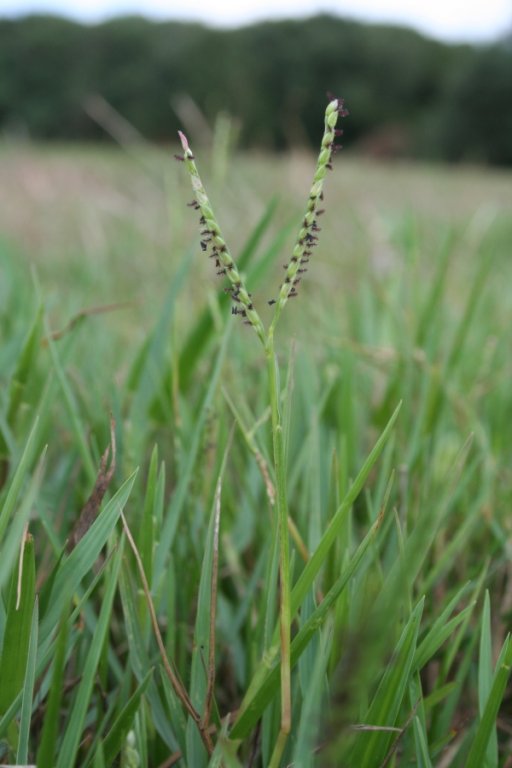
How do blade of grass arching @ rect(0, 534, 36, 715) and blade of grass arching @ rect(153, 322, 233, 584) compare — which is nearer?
blade of grass arching @ rect(0, 534, 36, 715)

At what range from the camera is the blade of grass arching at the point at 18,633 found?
0.26m

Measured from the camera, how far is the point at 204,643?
0.31 metres

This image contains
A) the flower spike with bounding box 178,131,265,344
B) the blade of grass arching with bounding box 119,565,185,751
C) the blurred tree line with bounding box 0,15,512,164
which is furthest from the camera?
the blurred tree line with bounding box 0,15,512,164

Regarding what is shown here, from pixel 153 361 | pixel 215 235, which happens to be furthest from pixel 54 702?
pixel 153 361

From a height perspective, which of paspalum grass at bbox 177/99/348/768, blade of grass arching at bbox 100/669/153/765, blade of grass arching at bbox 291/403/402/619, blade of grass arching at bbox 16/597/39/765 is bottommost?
blade of grass arching at bbox 100/669/153/765

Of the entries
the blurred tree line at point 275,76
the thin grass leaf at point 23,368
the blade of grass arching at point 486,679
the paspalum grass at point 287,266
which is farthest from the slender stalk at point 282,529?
the blurred tree line at point 275,76

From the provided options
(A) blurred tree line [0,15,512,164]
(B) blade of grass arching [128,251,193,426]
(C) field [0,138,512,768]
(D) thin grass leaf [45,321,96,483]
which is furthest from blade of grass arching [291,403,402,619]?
(A) blurred tree line [0,15,512,164]

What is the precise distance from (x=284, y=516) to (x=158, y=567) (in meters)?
0.15

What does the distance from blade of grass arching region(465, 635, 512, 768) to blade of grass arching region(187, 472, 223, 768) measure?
10 centimetres

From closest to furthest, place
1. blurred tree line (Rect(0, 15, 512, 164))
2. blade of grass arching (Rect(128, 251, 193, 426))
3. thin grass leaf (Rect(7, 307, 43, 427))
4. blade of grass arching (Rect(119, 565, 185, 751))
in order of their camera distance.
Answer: blade of grass arching (Rect(119, 565, 185, 751)) < thin grass leaf (Rect(7, 307, 43, 427)) < blade of grass arching (Rect(128, 251, 193, 426)) < blurred tree line (Rect(0, 15, 512, 164))

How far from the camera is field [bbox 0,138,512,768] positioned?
10.6 inches

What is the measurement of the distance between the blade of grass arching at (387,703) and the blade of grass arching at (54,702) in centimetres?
11

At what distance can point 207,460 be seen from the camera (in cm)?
47

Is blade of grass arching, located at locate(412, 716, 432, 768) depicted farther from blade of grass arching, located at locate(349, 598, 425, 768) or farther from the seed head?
the seed head
